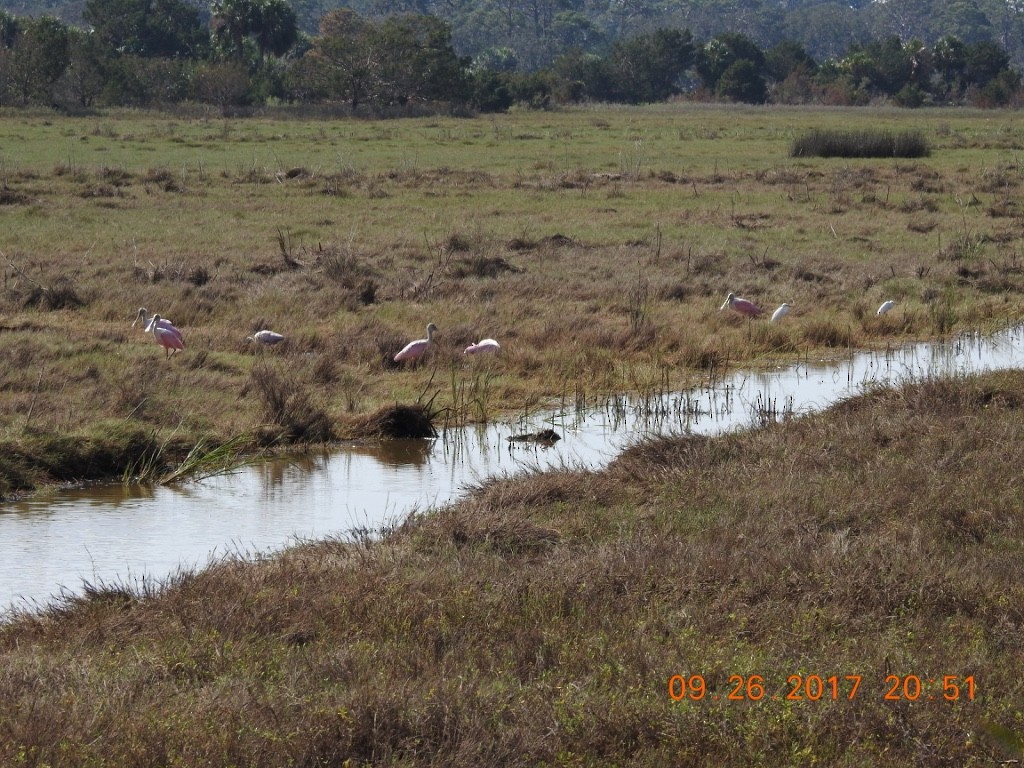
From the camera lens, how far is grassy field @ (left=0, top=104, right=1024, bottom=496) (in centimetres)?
1159

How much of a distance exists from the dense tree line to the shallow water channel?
193ft

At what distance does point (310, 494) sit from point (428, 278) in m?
8.07

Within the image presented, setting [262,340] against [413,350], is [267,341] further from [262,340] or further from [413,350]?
[413,350]

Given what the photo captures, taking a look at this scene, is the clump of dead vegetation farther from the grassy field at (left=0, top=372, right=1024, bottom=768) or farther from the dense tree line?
the dense tree line

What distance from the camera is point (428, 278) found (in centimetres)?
1752

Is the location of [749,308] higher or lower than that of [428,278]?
lower

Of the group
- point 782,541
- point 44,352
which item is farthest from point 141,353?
point 782,541

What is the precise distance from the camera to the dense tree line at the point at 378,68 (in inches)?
2805

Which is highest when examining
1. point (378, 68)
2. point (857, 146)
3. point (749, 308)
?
point (378, 68)

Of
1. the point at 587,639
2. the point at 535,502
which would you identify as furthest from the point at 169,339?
the point at 587,639
